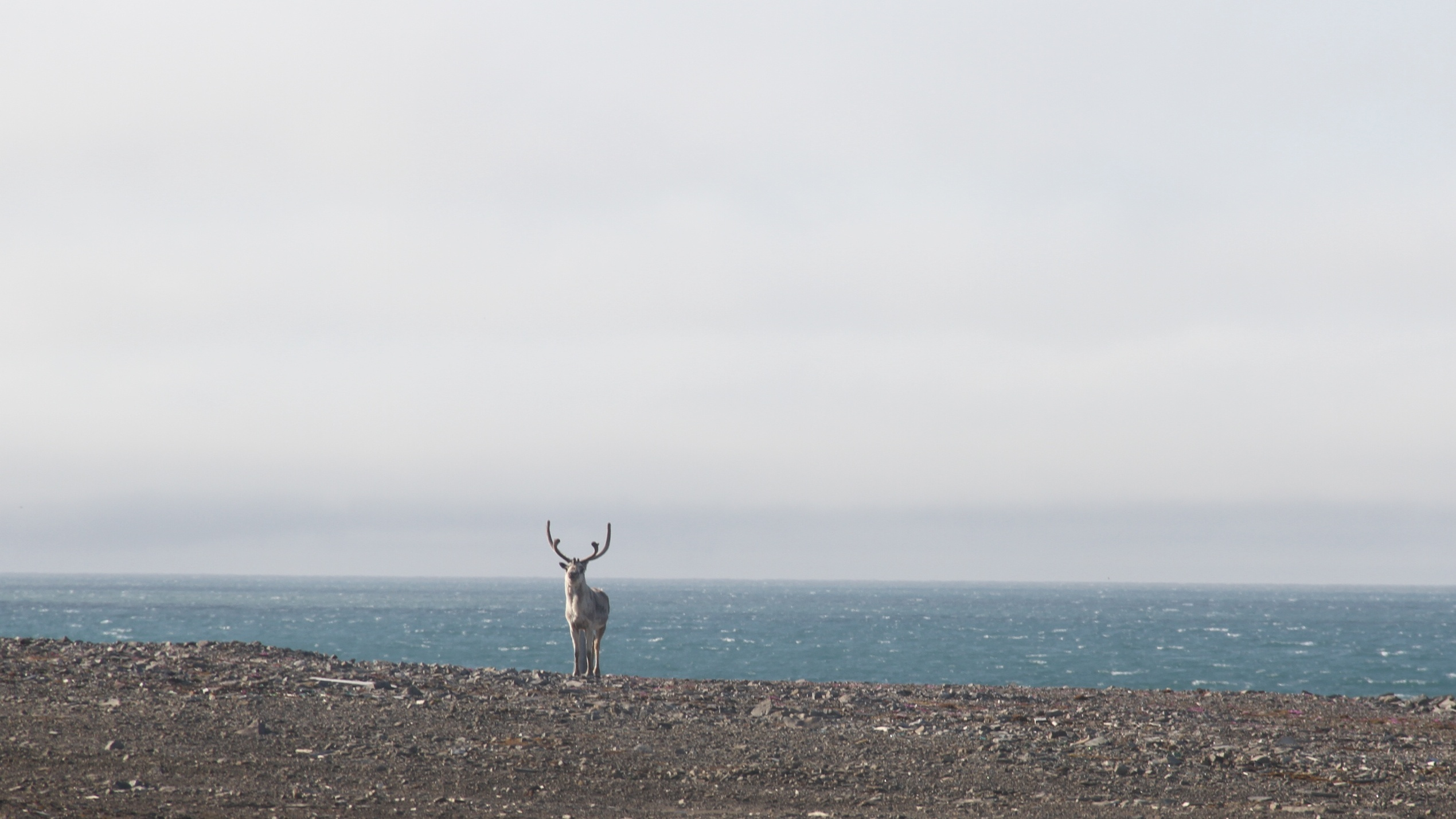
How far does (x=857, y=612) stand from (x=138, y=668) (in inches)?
5483

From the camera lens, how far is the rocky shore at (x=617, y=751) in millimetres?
12305

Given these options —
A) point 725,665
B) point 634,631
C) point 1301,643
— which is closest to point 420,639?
point 634,631

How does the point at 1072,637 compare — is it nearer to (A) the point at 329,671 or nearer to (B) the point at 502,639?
(B) the point at 502,639

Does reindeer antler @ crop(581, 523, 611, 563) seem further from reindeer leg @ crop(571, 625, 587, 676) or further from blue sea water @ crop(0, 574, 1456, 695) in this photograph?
blue sea water @ crop(0, 574, 1456, 695)

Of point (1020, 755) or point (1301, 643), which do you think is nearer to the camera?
point (1020, 755)

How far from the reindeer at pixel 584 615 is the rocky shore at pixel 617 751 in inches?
108

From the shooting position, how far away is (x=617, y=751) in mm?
15328

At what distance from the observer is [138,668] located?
2025 cm

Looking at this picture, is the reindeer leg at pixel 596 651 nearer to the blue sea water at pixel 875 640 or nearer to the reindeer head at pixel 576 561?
the reindeer head at pixel 576 561

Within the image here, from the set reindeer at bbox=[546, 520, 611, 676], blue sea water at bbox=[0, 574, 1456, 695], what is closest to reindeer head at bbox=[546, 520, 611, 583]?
reindeer at bbox=[546, 520, 611, 676]

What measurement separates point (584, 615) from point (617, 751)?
421 inches

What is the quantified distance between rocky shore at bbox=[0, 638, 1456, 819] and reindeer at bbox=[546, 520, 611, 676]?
9.04 ft

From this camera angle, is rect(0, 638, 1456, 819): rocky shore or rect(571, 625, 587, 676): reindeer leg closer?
rect(0, 638, 1456, 819): rocky shore

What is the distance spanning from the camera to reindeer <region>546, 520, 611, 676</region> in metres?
25.8
